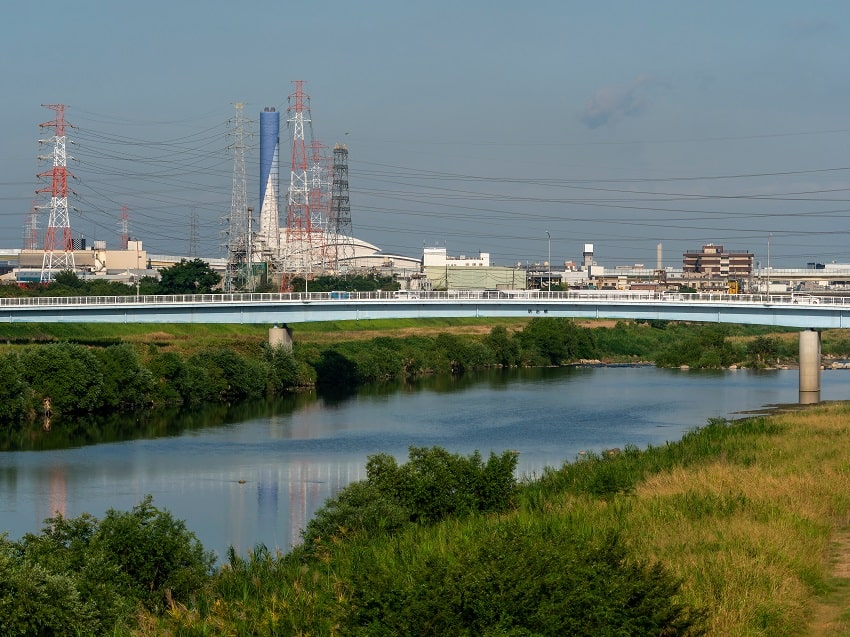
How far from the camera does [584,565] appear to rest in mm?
15211

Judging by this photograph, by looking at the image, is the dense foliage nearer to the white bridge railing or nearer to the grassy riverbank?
the grassy riverbank

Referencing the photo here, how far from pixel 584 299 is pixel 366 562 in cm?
5543

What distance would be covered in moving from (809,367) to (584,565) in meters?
56.9

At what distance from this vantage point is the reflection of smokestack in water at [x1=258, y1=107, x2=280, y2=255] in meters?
137

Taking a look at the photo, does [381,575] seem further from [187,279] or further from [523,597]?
[187,279]

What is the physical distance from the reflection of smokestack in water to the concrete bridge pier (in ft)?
187

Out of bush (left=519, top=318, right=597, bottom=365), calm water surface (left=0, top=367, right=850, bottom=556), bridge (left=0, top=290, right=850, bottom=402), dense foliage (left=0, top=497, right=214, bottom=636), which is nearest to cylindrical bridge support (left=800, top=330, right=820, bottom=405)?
bridge (left=0, top=290, right=850, bottom=402)

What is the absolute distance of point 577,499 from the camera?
26.2 m

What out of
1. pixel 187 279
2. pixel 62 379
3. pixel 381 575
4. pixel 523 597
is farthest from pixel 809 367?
pixel 187 279

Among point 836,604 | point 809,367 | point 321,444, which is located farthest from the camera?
point 809,367

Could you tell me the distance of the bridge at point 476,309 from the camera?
71.2 m

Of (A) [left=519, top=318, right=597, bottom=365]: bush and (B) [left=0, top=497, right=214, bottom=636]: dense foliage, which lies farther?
(A) [left=519, top=318, right=597, bottom=365]: bush

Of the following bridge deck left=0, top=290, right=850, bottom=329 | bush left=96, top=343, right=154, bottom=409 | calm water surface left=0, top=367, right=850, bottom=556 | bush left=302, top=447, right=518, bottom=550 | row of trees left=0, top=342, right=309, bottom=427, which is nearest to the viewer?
bush left=302, top=447, right=518, bottom=550

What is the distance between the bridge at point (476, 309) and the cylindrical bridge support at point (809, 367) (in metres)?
0.06
